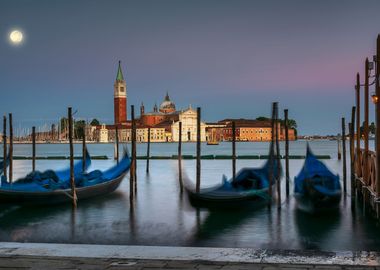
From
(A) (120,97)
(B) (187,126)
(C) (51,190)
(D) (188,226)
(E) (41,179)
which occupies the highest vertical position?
(A) (120,97)

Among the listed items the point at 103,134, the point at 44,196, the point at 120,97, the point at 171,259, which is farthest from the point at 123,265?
the point at 103,134

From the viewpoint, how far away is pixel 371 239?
750cm

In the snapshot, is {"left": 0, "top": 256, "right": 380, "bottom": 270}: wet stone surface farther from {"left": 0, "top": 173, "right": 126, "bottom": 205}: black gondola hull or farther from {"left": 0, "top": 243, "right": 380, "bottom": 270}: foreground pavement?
{"left": 0, "top": 173, "right": 126, "bottom": 205}: black gondola hull

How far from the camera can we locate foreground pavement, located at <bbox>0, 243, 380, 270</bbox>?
4051mm

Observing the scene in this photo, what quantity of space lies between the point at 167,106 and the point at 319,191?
115 m

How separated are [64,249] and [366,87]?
22.0ft

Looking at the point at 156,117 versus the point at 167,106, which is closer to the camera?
the point at 156,117

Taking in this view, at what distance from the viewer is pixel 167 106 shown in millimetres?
124812

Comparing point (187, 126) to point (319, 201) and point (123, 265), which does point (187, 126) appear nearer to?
point (319, 201)

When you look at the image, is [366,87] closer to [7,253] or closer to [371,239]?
[371,239]

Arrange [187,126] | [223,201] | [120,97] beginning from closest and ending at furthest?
[223,201], [187,126], [120,97]

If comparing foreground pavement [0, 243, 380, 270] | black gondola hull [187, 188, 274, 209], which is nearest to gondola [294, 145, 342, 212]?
black gondola hull [187, 188, 274, 209]

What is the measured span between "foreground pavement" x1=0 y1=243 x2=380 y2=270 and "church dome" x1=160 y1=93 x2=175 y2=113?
119630 millimetres

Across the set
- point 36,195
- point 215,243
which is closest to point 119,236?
point 215,243
